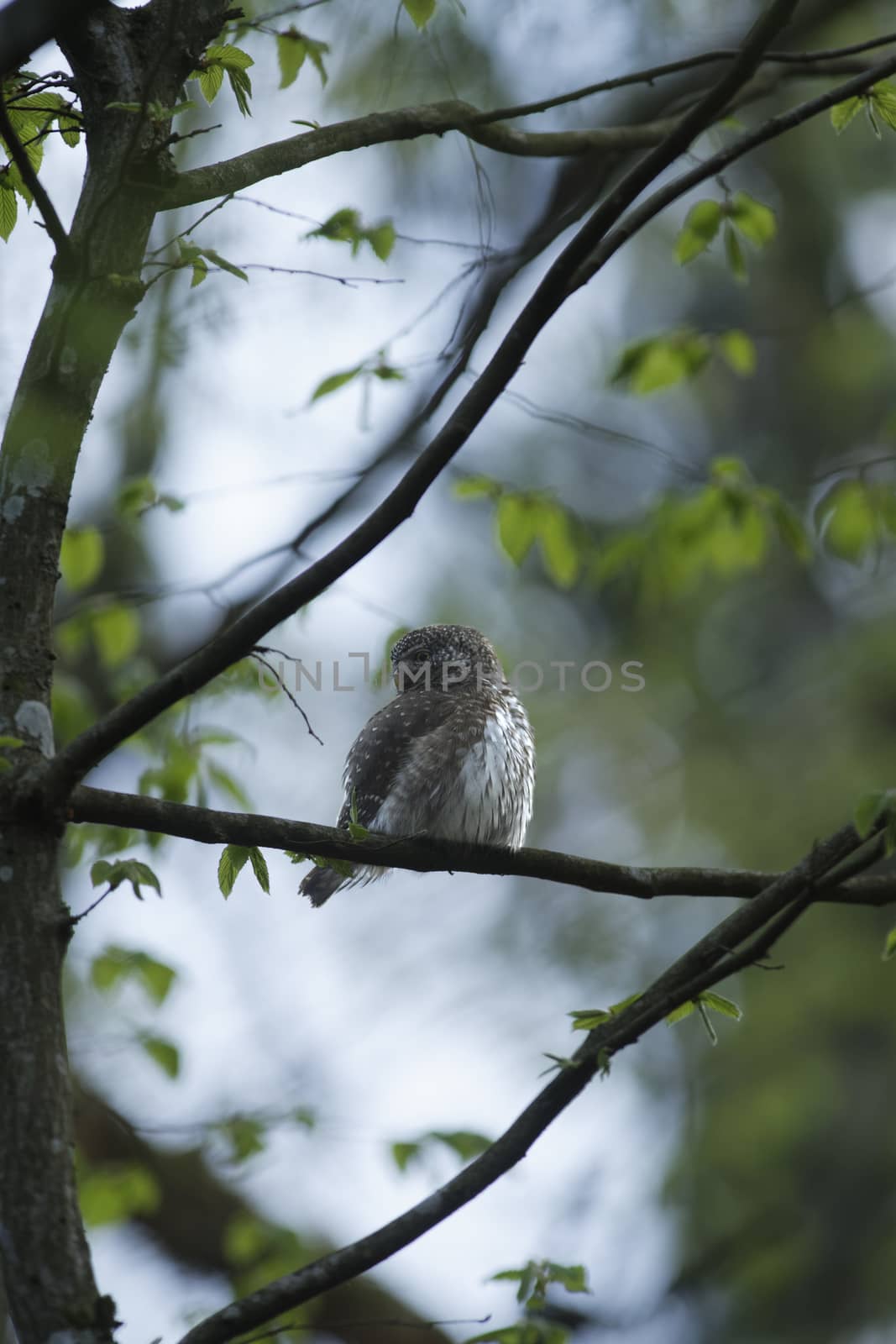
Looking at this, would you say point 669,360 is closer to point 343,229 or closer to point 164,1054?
point 343,229

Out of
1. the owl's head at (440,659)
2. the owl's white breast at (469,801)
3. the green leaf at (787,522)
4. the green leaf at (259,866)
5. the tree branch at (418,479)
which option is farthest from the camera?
the owl's head at (440,659)

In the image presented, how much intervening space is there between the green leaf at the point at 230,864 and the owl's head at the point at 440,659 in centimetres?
228

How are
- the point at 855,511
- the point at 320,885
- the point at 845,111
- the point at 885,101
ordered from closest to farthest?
the point at 885,101, the point at 845,111, the point at 320,885, the point at 855,511

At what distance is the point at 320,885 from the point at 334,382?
157cm

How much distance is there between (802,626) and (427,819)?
21.3ft

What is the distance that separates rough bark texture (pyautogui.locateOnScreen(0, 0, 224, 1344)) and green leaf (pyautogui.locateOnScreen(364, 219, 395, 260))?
0.78m

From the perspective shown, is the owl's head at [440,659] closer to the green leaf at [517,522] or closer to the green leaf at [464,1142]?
the green leaf at [517,522]

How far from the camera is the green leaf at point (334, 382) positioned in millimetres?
3824

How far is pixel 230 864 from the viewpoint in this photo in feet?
7.93

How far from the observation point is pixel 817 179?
1051 cm

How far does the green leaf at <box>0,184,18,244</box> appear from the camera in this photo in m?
2.53

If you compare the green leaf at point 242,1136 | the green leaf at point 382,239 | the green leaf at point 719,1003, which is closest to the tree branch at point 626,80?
the green leaf at point 382,239

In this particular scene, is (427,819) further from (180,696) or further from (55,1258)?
(55,1258)

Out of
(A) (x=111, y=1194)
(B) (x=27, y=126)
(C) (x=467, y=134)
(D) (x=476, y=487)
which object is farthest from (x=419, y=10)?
(A) (x=111, y=1194)
